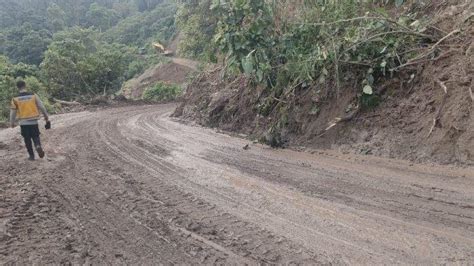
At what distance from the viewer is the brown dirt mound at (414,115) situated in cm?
685

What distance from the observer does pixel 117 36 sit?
241ft

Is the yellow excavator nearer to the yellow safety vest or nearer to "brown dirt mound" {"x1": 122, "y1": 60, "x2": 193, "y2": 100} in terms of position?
"brown dirt mound" {"x1": 122, "y1": 60, "x2": 193, "y2": 100}

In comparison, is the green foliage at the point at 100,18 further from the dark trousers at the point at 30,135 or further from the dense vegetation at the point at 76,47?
the dark trousers at the point at 30,135

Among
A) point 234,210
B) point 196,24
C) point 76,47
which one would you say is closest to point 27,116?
point 234,210

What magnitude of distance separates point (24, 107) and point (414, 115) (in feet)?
24.9

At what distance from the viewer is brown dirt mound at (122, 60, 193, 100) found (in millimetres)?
42344

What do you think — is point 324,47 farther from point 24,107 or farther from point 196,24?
point 196,24

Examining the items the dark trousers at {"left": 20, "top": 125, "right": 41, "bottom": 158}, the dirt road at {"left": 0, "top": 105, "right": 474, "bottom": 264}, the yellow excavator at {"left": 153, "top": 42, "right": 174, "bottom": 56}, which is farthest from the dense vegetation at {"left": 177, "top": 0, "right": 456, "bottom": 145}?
the yellow excavator at {"left": 153, "top": 42, "right": 174, "bottom": 56}

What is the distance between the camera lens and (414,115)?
752cm

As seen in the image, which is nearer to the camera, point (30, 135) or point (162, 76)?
A: point (30, 135)

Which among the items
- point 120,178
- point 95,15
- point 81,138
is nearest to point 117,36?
point 95,15

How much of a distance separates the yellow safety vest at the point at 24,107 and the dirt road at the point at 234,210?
3.03 feet

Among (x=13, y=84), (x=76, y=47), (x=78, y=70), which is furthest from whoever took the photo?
(x=76, y=47)

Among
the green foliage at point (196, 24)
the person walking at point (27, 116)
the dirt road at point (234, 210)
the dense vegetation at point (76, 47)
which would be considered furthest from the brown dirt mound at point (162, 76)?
the dirt road at point (234, 210)
